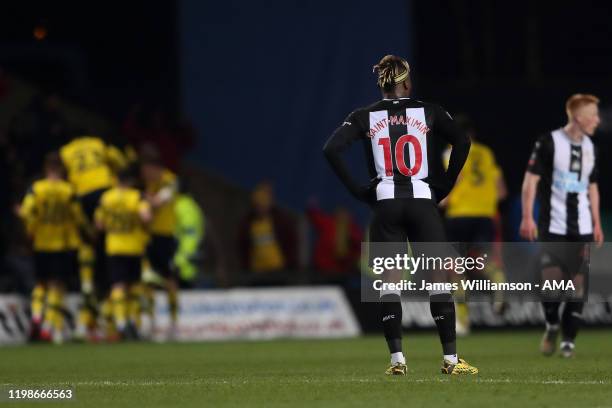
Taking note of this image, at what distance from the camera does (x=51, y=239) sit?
58.1 ft

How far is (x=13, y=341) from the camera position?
18.2 meters

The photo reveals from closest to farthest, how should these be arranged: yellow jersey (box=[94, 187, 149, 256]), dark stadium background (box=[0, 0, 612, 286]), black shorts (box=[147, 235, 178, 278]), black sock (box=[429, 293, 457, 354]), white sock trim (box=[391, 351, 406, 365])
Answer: black sock (box=[429, 293, 457, 354]) → white sock trim (box=[391, 351, 406, 365]) → yellow jersey (box=[94, 187, 149, 256]) → black shorts (box=[147, 235, 178, 278]) → dark stadium background (box=[0, 0, 612, 286])

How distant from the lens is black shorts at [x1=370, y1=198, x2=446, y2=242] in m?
9.67

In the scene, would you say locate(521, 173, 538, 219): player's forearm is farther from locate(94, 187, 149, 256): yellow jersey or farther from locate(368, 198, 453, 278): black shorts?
locate(94, 187, 149, 256): yellow jersey

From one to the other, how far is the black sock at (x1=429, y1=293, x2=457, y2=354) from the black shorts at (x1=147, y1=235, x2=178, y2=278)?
8.34 m

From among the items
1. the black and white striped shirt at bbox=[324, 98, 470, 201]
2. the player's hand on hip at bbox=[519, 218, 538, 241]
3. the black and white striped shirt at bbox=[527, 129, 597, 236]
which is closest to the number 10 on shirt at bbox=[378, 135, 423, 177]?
the black and white striped shirt at bbox=[324, 98, 470, 201]

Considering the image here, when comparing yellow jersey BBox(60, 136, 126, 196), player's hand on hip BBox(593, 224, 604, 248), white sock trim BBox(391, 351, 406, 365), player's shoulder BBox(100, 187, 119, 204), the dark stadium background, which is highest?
the dark stadium background

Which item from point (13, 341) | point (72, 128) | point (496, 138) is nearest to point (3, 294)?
point (13, 341)

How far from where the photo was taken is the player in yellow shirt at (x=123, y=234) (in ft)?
56.5

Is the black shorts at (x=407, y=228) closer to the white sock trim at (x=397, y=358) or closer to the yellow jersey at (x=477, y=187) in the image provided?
the white sock trim at (x=397, y=358)

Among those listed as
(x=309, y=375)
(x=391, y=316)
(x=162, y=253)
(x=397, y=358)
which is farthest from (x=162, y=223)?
(x=391, y=316)

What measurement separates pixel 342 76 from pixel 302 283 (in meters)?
3.01

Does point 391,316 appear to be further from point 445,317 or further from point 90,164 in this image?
point 90,164

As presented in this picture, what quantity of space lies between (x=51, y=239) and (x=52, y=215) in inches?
13.4
